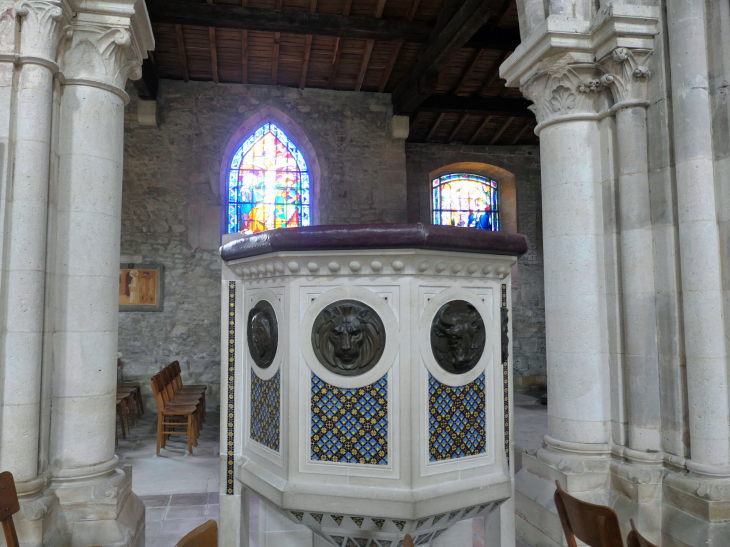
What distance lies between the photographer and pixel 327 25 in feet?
20.7

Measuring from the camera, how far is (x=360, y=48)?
23.4 ft

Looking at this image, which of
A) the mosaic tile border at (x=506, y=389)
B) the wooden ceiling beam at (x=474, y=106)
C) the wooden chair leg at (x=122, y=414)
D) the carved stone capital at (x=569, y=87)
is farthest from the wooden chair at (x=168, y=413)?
the wooden ceiling beam at (x=474, y=106)

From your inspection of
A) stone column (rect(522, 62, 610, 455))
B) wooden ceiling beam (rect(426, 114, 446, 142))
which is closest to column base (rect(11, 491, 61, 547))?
stone column (rect(522, 62, 610, 455))

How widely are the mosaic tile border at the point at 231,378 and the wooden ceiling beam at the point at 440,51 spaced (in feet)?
14.2

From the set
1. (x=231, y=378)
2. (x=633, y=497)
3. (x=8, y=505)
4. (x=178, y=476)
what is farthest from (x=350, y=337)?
(x=178, y=476)

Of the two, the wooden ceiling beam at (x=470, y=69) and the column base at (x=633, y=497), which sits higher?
the wooden ceiling beam at (x=470, y=69)

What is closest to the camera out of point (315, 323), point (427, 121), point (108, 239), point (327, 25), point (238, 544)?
point (315, 323)

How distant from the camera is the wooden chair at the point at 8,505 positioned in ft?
6.23

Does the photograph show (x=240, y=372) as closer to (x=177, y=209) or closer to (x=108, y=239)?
(x=108, y=239)

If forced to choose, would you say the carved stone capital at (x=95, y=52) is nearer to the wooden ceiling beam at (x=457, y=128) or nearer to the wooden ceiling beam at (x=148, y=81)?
the wooden ceiling beam at (x=148, y=81)

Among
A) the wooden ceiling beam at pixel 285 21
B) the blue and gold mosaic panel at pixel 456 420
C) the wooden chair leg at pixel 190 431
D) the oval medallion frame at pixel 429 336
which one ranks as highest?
the wooden ceiling beam at pixel 285 21

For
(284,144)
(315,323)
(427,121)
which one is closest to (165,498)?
(315,323)

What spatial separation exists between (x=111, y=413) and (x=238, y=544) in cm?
92

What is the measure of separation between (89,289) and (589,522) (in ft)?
7.01
